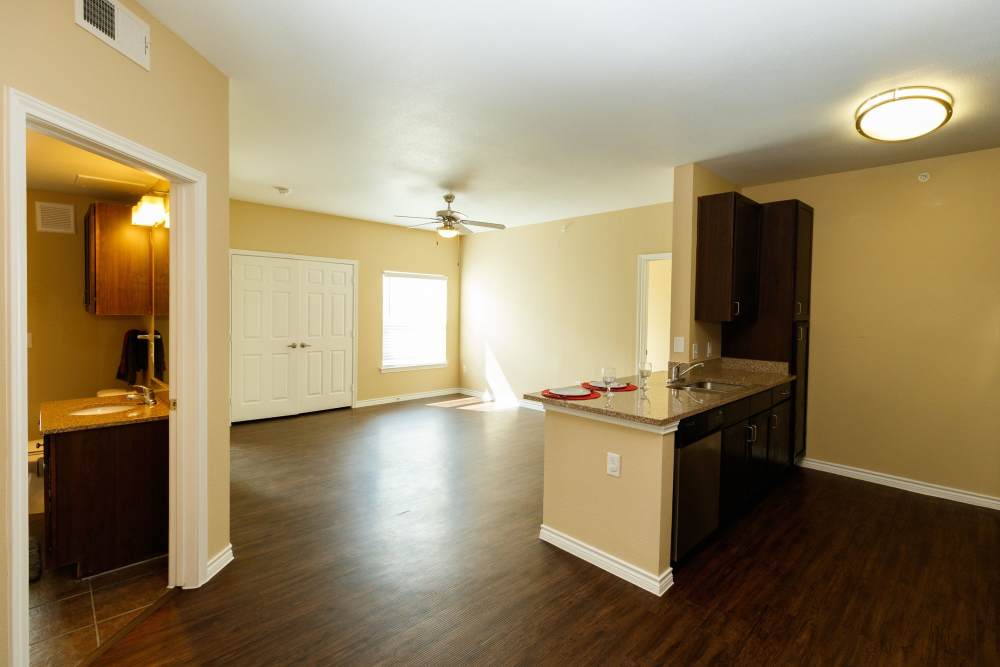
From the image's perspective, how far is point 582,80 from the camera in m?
2.67

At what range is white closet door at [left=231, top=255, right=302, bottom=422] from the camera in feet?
19.3

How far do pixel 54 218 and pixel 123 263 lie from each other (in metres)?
1.45

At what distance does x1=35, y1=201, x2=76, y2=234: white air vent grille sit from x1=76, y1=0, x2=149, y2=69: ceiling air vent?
3.38 meters

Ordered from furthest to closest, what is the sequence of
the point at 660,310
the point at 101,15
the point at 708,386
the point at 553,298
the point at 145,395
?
the point at 660,310
the point at 553,298
the point at 708,386
the point at 145,395
the point at 101,15

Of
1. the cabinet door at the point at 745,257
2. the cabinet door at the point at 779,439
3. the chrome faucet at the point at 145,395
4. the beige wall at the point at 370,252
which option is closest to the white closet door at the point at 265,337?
the beige wall at the point at 370,252

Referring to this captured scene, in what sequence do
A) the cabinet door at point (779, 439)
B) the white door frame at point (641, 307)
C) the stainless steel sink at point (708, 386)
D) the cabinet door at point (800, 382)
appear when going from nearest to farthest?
the stainless steel sink at point (708, 386), the cabinet door at point (779, 439), the cabinet door at point (800, 382), the white door frame at point (641, 307)

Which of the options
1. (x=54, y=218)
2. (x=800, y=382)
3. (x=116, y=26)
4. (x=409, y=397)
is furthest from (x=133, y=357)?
(x=800, y=382)

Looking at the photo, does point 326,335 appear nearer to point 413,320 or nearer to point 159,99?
point 413,320

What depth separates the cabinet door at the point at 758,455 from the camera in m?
3.45

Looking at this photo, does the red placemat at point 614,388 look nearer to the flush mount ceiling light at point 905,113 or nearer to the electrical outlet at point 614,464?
the electrical outlet at point 614,464

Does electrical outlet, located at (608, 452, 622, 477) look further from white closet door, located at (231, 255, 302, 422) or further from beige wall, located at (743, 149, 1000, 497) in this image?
white closet door, located at (231, 255, 302, 422)

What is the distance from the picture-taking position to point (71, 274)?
14.5 ft

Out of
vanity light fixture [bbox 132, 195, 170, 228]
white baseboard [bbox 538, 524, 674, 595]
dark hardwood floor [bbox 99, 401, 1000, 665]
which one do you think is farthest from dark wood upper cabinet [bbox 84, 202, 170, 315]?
white baseboard [bbox 538, 524, 674, 595]

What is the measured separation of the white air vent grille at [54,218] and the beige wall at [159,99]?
3.02 m
